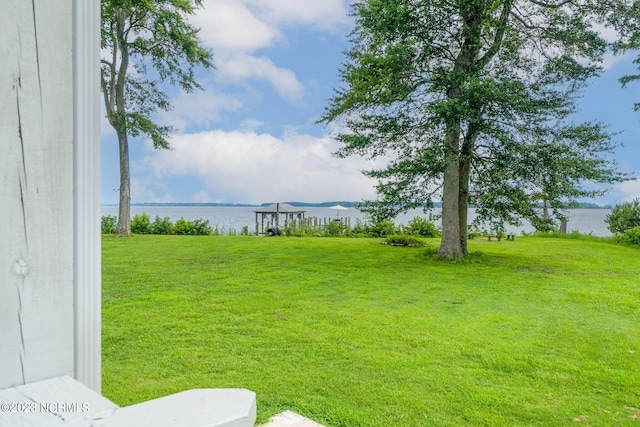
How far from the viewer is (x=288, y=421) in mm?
1500

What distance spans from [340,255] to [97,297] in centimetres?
642

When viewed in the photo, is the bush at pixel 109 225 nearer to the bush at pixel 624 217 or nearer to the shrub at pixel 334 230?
the shrub at pixel 334 230

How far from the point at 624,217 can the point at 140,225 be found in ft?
47.0

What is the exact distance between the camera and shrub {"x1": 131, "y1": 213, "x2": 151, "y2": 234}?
1145 centimetres

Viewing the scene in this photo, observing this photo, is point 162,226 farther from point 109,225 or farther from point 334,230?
point 334,230

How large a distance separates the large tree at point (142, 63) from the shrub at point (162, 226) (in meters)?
1.22

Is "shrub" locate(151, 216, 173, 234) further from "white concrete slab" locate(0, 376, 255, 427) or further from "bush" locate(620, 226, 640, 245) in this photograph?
"bush" locate(620, 226, 640, 245)

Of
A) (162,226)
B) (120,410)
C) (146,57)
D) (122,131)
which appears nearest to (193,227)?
(162,226)

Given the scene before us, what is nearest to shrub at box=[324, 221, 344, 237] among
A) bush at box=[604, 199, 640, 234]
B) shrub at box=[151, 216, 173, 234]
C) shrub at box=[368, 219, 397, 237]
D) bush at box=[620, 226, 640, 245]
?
shrub at box=[368, 219, 397, 237]

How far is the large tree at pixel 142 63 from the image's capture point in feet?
34.0

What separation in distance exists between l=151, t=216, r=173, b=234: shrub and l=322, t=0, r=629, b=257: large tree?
723 cm

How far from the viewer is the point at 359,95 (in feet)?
21.0

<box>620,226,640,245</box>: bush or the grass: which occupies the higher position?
<box>620,226,640,245</box>: bush

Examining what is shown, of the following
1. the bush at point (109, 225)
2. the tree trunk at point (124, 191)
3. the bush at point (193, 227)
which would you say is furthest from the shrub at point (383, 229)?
the bush at point (109, 225)
